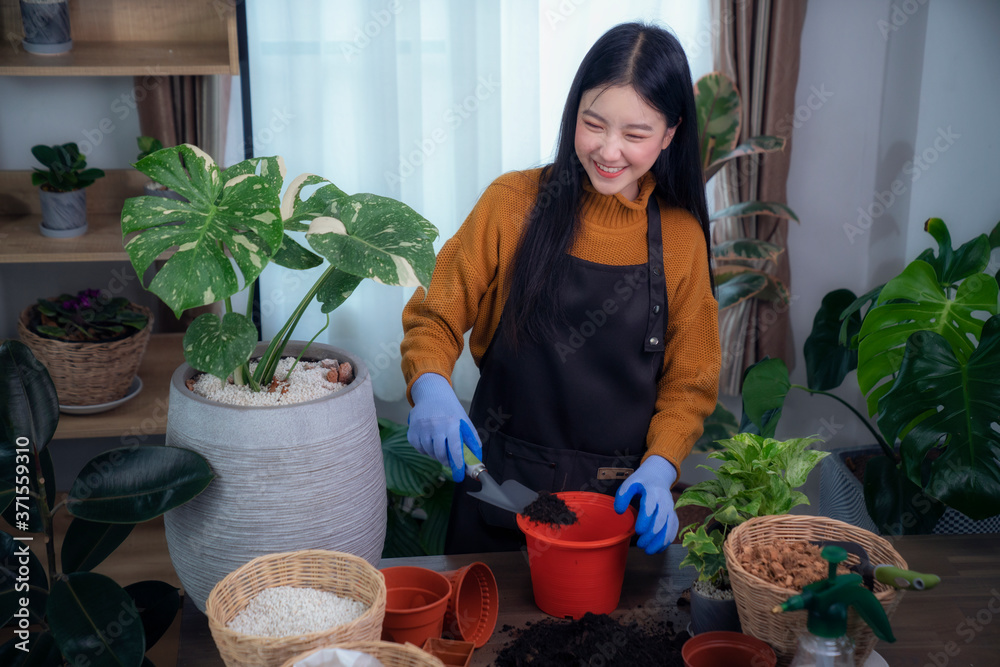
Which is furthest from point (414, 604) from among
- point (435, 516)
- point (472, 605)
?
point (435, 516)

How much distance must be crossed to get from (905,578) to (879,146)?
2.00 metres

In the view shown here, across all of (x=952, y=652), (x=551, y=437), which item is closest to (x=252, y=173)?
(x=551, y=437)

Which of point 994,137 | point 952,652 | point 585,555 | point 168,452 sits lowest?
point 952,652

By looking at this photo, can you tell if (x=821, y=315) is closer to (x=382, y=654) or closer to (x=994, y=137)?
(x=994, y=137)

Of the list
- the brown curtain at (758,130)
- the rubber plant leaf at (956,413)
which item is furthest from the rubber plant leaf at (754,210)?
the rubber plant leaf at (956,413)

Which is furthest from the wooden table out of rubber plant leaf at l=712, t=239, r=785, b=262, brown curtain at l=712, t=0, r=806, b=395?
brown curtain at l=712, t=0, r=806, b=395

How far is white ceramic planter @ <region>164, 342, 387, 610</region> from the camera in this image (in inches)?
38.0

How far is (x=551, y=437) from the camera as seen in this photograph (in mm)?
1428

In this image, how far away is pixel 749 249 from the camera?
2293 millimetres

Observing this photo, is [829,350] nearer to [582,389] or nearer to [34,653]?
[582,389]

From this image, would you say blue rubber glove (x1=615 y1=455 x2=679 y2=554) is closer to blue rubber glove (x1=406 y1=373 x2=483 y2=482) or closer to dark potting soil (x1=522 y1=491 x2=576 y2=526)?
dark potting soil (x1=522 y1=491 x2=576 y2=526)

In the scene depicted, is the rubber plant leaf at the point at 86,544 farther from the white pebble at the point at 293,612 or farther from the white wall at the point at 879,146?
the white wall at the point at 879,146

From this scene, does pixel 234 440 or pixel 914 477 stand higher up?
pixel 234 440

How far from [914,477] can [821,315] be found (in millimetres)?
889
